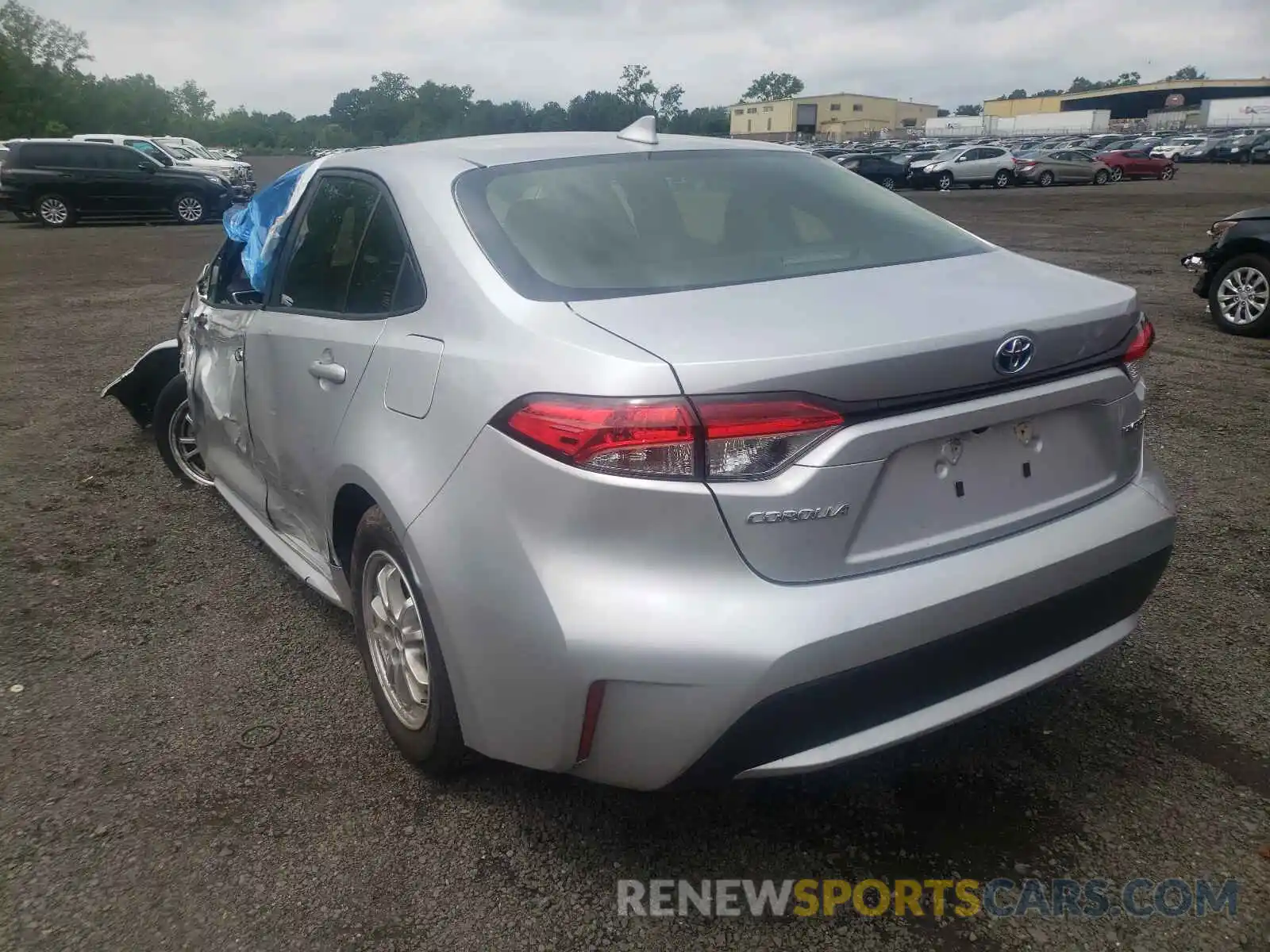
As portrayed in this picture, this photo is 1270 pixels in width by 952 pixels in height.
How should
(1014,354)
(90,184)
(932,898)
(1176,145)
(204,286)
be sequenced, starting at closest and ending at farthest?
(1014,354) → (932,898) → (204,286) → (90,184) → (1176,145)

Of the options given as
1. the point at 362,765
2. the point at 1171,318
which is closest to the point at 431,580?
the point at 362,765

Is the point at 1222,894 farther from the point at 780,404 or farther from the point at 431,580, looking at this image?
the point at 431,580

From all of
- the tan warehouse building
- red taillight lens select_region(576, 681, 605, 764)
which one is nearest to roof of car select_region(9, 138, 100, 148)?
red taillight lens select_region(576, 681, 605, 764)

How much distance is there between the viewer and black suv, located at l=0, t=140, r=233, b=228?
21.4 meters

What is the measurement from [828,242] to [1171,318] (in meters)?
8.11

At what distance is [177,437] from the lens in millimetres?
5105

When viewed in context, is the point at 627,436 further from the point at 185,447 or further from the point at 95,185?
the point at 95,185

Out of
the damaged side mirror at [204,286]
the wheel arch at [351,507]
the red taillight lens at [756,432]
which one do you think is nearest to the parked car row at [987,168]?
the damaged side mirror at [204,286]

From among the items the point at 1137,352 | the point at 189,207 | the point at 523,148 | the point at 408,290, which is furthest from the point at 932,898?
the point at 189,207

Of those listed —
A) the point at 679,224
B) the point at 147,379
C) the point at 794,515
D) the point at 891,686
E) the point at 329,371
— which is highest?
the point at 679,224

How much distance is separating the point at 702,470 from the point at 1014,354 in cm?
76

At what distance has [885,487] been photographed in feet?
6.65

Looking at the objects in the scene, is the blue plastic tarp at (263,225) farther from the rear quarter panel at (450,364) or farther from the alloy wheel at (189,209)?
the alloy wheel at (189,209)

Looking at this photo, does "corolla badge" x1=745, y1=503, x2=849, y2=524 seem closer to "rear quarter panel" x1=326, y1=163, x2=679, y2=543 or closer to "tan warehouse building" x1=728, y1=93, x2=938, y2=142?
"rear quarter panel" x1=326, y1=163, x2=679, y2=543
